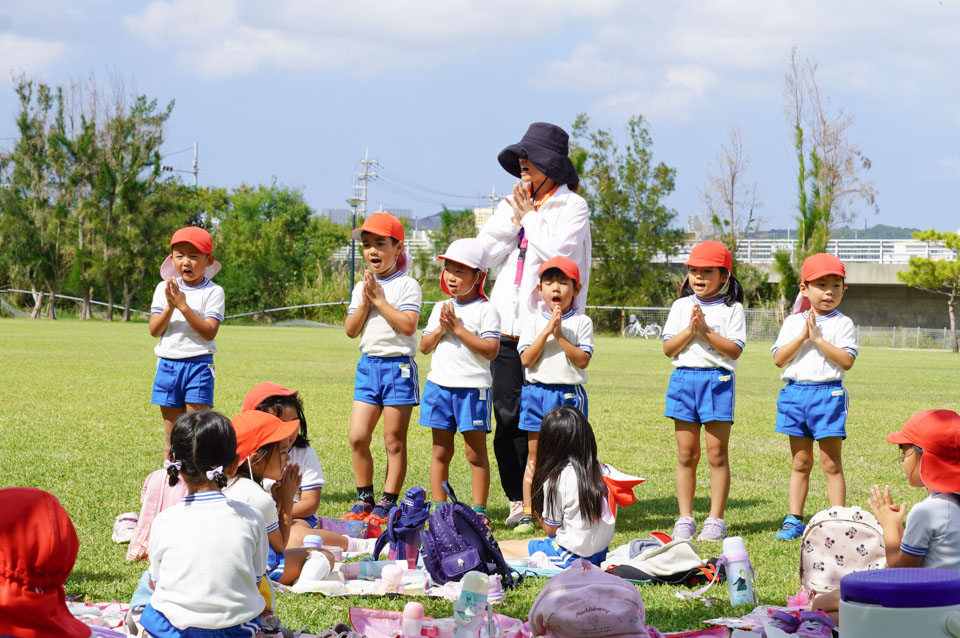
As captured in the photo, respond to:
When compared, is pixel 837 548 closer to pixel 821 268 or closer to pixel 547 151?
pixel 821 268

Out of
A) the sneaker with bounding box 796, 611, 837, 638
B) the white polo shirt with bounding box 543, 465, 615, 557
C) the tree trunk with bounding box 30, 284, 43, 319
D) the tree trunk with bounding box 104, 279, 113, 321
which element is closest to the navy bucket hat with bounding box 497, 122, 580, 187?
the white polo shirt with bounding box 543, 465, 615, 557

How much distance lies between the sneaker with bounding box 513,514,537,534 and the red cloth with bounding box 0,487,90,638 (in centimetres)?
360

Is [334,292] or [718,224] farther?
[334,292]

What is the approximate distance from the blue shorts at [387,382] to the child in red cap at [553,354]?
0.71 metres

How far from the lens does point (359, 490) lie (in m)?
6.24

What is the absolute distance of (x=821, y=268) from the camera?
239 inches

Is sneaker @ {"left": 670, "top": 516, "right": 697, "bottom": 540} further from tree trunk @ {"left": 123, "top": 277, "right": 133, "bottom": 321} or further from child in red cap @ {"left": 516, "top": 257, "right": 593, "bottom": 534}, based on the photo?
tree trunk @ {"left": 123, "top": 277, "right": 133, "bottom": 321}

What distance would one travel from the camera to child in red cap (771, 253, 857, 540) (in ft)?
19.5

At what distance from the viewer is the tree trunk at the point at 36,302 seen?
43.3m

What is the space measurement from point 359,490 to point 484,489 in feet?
2.61

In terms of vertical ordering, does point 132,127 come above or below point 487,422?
above

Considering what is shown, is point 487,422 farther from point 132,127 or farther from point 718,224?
point 132,127

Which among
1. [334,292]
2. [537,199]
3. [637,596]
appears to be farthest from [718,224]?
[637,596]

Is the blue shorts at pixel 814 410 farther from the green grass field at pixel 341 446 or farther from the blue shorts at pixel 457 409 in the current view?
the blue shorts at pixel 457 409
